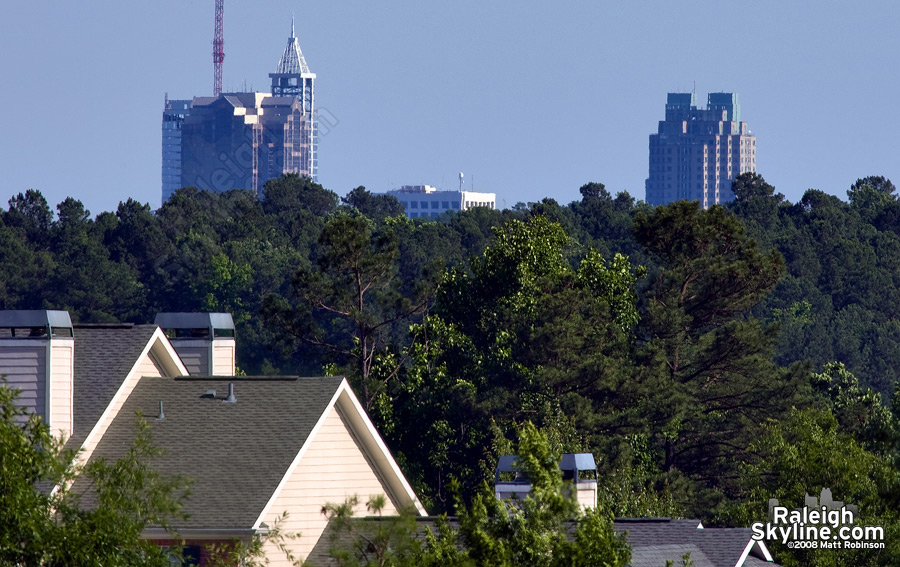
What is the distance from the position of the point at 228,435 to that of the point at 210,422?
1.79ft

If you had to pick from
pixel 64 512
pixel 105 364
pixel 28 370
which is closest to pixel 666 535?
pixel 105 364

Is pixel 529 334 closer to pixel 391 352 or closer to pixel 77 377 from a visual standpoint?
pixel 391 352

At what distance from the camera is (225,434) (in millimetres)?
27625

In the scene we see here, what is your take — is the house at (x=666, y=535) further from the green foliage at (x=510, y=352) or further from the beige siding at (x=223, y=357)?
the green foliage at (x=510, y=352)

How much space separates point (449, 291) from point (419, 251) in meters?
68.6

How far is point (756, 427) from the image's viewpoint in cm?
6091

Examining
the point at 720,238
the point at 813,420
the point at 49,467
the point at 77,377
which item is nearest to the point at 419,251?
the point at 720,238

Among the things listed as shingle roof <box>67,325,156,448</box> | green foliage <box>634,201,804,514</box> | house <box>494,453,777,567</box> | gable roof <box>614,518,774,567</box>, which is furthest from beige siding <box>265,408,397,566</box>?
green foliage <box>634,201,804,514</box>

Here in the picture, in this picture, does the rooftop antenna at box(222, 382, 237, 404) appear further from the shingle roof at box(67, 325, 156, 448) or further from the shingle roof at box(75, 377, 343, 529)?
the shingle roof at box(67, 325, 156, 448)

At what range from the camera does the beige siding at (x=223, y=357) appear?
107ft

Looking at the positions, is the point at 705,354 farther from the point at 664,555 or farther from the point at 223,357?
the point at 664,555

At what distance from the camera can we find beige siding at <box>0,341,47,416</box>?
2748cm

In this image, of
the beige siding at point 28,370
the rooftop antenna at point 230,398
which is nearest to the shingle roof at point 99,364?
the beige siding at point 28,370

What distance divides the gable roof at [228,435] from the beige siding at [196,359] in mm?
3349
